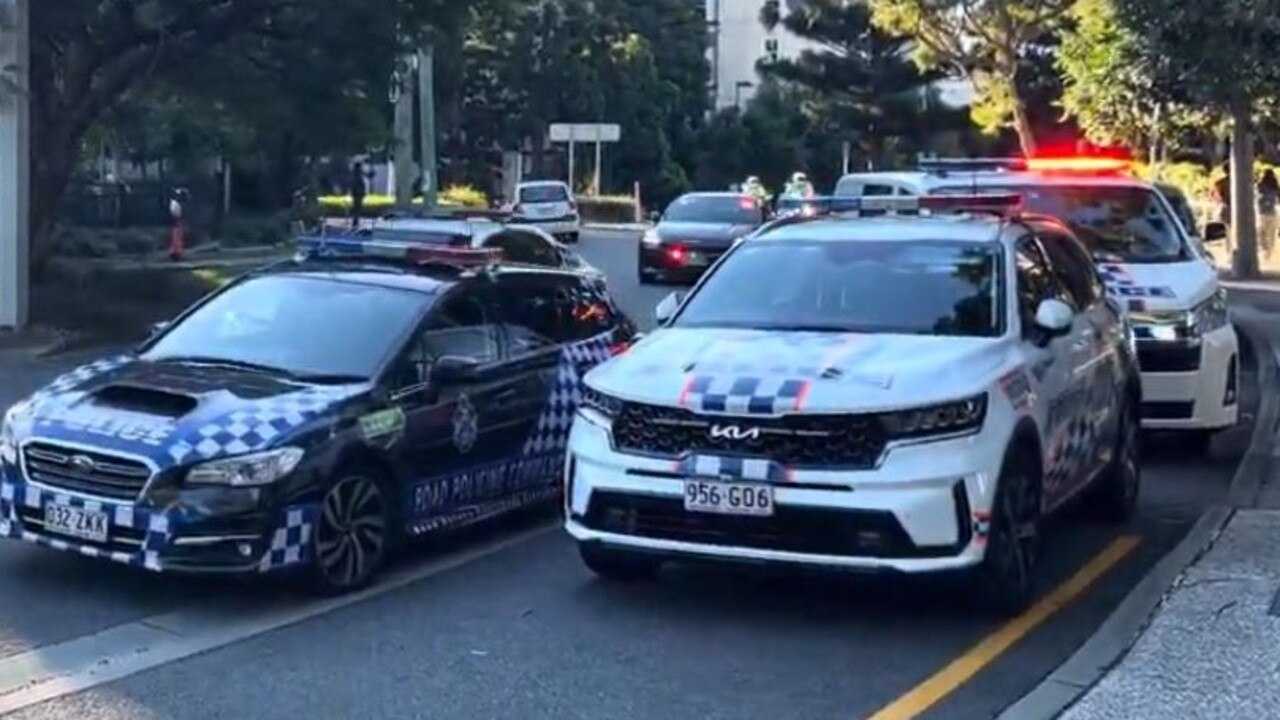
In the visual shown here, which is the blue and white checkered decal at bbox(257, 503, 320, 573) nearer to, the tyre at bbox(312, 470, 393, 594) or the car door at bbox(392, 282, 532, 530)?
the tyre at bbox(312, 470, 393, 594)

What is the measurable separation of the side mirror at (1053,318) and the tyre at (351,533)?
3.05 meters

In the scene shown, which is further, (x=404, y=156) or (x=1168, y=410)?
(x=404, y=156)

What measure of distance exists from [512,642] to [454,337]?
218cm

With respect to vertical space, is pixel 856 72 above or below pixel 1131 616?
above

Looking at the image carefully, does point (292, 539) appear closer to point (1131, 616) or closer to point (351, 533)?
point (351, 533)

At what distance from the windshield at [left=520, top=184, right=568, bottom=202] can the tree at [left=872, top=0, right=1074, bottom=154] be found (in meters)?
8.40

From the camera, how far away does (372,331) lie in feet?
30.5

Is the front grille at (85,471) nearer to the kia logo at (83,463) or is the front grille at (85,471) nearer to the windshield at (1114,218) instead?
the kia logo at (83,463)

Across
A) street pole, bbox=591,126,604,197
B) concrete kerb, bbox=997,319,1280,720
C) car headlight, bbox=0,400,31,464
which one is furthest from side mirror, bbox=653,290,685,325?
street pole, bbox=591,126,604,197

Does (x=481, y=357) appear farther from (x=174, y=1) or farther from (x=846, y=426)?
(x=174, y=1)

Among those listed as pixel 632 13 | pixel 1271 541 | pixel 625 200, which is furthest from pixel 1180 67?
pixel 632 13

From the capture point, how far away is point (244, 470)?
8.11 m

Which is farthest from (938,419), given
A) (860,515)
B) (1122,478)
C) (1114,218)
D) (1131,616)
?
(1114,218)

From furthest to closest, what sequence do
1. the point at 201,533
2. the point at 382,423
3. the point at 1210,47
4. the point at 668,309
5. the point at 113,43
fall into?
the point at 1210,47
the point at 113,43
the point at 668,309
the point at 382,423
the point at 201,533
